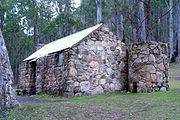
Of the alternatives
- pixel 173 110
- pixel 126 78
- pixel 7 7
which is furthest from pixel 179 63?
pixel 7 7

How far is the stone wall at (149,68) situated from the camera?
8.69 m

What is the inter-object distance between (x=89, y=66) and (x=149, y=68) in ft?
8.87

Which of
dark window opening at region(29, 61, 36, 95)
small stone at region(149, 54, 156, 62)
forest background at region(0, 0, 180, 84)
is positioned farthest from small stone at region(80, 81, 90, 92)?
forest background at region(0, 0, 180, 84)

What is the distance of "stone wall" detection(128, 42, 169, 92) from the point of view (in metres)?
8.69

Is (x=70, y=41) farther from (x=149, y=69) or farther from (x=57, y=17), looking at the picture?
(x=57, y=17)

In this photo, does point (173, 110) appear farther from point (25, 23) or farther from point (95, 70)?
point (25, 23)

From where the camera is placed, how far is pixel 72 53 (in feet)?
29.9

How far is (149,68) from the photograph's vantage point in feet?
28.5

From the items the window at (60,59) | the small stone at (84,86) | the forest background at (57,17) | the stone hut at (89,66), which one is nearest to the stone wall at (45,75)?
the stone hut at (89,66)

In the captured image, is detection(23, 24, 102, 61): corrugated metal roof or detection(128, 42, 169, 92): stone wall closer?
detection(128, 42, 169, 92): stone wall

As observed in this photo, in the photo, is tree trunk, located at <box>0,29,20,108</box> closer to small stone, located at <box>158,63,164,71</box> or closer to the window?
the window

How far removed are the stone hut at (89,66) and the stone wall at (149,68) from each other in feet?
3.98

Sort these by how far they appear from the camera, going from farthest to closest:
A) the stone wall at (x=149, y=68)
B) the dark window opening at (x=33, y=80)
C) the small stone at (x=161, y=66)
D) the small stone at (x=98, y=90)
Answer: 1. the dark window opening at (x=33, y=80)
2. the small stone at (x=98, y=90)
3. the small stone at (x=161, y=66)
4. the stone wall at (x=149, y=68)

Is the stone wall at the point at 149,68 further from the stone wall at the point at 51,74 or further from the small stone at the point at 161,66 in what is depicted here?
the stone wall at the point at 51,74
